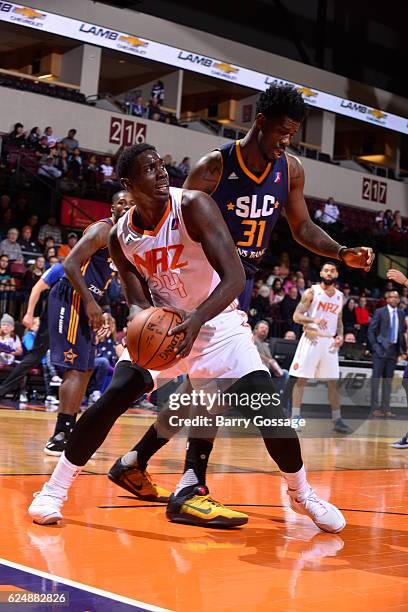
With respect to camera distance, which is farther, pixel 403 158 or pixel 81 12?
pixel 403 158

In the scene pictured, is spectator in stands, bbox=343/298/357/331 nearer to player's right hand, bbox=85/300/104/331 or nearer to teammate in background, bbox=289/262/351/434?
teammate in background, bbox=289/262/351/434

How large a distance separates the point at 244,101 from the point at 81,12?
7.60 meters

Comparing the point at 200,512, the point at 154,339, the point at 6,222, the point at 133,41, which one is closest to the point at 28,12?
the point at 133,41

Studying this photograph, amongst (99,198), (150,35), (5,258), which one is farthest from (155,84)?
(5,258)

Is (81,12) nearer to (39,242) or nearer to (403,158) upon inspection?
(39,242)

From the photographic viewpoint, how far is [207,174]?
4441 millimetres

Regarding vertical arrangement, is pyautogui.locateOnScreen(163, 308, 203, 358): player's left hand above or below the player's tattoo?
above

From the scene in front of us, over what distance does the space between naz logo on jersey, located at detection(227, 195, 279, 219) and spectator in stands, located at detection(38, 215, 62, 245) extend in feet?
38.0

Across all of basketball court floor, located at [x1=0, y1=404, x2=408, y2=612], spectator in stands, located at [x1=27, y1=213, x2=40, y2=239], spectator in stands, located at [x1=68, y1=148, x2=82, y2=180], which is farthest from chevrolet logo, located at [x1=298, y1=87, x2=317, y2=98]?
basketball court floor, located at [x1=0, y1=404, x2=408, y2=612]

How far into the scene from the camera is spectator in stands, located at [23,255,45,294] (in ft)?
42.8

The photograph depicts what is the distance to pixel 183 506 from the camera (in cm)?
416

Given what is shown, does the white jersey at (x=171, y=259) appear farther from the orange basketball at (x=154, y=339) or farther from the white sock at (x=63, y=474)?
the white sock at (x=63, y=474)

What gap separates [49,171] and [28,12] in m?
3.76

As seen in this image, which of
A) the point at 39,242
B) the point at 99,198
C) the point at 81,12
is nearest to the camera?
the point at 39,242
